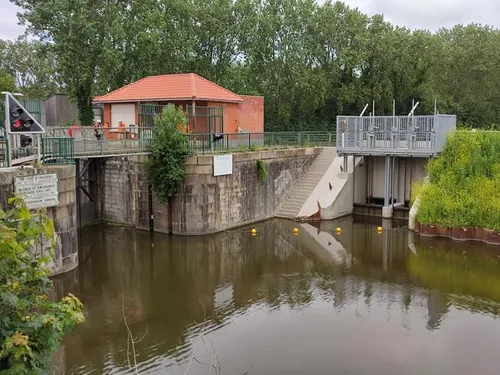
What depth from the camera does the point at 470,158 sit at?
23.3 metres

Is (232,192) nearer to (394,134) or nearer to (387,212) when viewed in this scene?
(387,212)

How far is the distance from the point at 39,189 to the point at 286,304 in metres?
8.12

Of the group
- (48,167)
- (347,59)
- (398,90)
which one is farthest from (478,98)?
(48,167)

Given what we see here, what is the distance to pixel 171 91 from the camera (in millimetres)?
27938

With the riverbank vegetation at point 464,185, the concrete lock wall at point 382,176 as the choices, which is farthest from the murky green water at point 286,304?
the concrete lock wall at point 382,176

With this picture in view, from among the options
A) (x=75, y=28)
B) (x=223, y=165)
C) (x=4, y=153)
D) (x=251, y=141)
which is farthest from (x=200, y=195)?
(x=75, y=28)

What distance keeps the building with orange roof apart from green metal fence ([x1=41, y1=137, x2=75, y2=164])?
8218 mm

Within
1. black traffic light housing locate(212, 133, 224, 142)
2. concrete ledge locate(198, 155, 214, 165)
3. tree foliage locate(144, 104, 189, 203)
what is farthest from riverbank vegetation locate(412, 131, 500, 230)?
tree foliage locate(144, 104, 189, 203)

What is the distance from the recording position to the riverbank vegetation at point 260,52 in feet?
112

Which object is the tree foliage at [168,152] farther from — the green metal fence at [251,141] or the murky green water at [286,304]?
the murky green water at [286,304]

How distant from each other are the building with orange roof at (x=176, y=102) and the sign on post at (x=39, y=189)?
1006 cm

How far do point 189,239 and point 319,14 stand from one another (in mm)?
24492

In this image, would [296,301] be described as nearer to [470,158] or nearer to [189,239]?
[189,239]

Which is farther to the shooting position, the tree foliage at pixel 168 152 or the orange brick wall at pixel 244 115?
the orange brick wall at pixel 244 115
